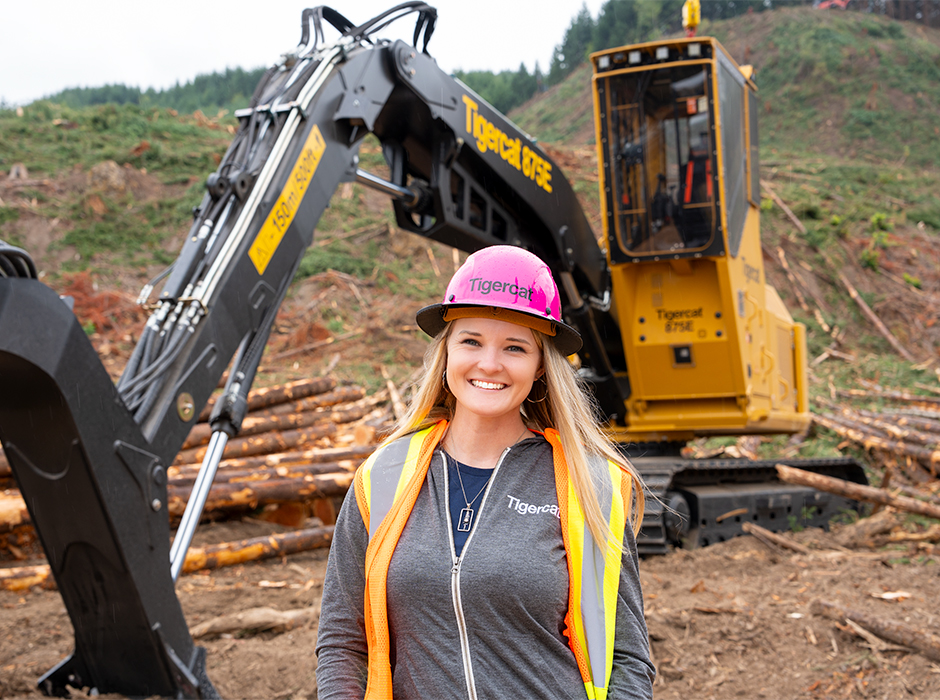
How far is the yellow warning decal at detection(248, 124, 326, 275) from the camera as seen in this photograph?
3988 mm

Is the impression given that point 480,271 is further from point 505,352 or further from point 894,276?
point 894,276

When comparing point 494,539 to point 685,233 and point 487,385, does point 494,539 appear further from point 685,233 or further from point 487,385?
point 685,233

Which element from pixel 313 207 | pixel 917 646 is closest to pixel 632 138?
pixel 313 207

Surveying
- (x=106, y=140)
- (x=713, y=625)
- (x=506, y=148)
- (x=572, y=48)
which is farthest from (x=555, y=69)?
(x=713, y=625)

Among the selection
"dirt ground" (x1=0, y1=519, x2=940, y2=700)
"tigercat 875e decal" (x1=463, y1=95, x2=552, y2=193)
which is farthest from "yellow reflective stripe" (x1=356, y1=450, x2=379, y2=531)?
"tigercat 875e decal" (x1=463, y1=95, x2=552, y2=193)

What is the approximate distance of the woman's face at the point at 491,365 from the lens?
189cm

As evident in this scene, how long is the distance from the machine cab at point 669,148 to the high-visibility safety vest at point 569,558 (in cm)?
530

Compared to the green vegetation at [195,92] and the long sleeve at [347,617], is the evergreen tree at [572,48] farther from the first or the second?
the long sleeve at [347,617]

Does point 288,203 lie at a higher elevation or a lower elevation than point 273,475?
higher

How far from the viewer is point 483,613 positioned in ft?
5.56

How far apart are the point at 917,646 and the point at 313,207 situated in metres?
4.05

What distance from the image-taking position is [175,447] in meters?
3.51

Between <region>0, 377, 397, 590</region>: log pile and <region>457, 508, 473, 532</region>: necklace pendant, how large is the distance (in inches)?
170

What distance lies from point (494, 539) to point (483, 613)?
0.50 ft
